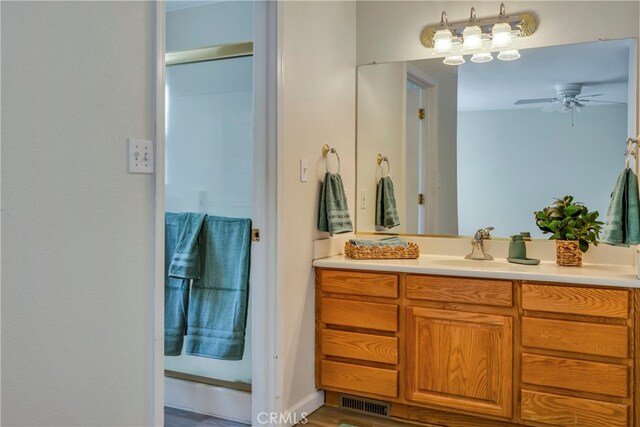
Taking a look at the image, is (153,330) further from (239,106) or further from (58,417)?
(239,106)

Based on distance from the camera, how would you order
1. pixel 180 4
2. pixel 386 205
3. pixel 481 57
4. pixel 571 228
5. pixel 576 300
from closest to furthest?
pixel 576 300, pixel 571 228, pixel 481 57, pixel 180 4, pixel 386 205

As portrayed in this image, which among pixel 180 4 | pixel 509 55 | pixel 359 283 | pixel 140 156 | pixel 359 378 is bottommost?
pixel 359 378

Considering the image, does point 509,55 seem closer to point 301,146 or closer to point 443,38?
point 443,38

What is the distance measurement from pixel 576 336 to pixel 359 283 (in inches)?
38.9

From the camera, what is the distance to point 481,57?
2.85 meters

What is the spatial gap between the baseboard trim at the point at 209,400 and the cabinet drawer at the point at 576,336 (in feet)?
4.52

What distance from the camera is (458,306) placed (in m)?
2.39

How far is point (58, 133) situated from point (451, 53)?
7.31 feet

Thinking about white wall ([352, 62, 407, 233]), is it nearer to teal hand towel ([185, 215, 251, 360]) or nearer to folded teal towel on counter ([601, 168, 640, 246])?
teal hand towel ([185, 215, 251, 360])

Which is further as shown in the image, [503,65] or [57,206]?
[503,65]

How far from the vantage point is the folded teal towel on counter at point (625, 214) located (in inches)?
87.5

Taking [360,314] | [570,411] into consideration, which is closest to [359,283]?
[360,314]

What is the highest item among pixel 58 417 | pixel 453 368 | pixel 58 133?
pixel 58 133

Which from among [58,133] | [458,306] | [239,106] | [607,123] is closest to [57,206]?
[58,133]
